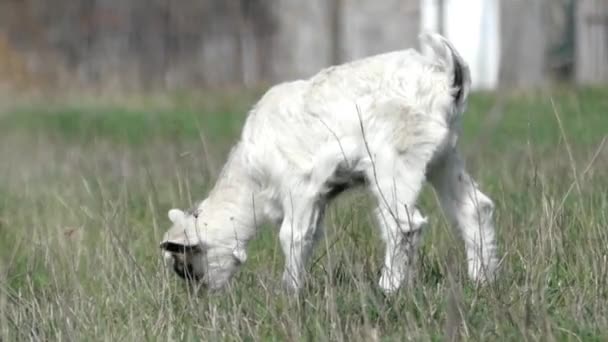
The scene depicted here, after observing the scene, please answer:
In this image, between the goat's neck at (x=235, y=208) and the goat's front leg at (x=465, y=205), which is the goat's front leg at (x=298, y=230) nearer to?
the goat's neck at (x=235, y=208)

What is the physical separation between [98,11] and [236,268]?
61.5 ft

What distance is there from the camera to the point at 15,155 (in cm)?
1502

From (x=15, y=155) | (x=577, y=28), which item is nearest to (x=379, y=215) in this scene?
(x=15, y=155)

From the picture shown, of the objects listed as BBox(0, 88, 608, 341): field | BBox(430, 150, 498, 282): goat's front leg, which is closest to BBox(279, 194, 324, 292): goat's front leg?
BBox(0, 88, 608, 341): field

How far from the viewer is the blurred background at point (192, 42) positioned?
69.2ft

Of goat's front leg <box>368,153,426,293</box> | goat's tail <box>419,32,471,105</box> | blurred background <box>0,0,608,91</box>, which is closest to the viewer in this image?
goat's front leg <box>368,153,426,293</box>

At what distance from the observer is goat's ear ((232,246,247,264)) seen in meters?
7.07

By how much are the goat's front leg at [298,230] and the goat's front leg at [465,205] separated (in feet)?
2.12

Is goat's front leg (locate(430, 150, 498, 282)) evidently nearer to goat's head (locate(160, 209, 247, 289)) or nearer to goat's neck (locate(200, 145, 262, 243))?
goat's neck (locate(200, 145, 262, 243))

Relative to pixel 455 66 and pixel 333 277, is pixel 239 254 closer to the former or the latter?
pixel 333 277

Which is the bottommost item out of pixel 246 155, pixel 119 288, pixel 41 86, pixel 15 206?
pixel 41 86

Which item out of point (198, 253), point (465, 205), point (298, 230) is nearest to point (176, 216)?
point (198, 253)

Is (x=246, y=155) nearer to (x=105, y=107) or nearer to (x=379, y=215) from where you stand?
(x=379, y=215)

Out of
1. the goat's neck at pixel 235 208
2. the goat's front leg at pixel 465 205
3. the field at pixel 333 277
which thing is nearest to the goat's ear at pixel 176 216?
the goat's neck at pixel 235 208
